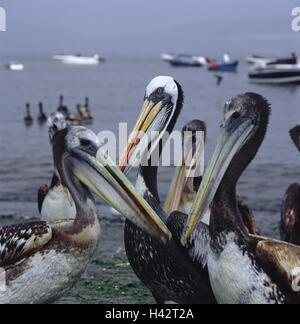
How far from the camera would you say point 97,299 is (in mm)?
5457

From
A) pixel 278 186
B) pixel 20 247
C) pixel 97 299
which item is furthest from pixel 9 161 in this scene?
pixel 20 247

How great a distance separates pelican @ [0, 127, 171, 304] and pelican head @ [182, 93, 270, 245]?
39 centimetres

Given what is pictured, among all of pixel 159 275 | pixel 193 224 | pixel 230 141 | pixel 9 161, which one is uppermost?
pixel 230 141

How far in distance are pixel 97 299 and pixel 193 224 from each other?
186cm

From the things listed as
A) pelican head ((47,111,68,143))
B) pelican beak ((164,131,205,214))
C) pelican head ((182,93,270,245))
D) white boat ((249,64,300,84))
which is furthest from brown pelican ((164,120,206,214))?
white boat ((249,64,300,84))

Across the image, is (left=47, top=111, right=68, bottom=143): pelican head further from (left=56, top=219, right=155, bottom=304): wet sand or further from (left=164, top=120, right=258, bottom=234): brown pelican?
(left=164, top=120, right=258, bottom=234): brown pelican

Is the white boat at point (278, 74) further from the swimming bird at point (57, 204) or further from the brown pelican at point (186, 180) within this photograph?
the brown pelican at point (186, 180)

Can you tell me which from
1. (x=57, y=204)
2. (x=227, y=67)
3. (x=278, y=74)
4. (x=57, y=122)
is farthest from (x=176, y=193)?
(x=227, y=67)

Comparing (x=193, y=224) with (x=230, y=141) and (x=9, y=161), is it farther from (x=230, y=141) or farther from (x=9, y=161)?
(x=9, y=161)

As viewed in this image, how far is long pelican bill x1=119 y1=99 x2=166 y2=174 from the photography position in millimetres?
4891

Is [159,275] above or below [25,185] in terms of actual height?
above

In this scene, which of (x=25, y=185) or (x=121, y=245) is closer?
(x=121, y=245)

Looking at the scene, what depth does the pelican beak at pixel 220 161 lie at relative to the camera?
12.6ft

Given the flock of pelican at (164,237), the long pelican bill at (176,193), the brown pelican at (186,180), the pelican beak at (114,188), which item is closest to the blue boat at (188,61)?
the brown pelican at (186,180)
